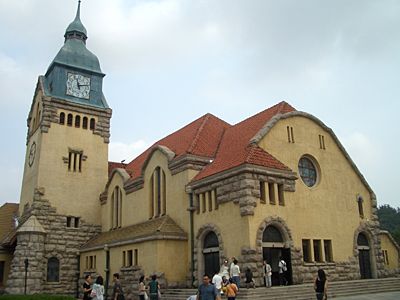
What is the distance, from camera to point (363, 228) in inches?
1069

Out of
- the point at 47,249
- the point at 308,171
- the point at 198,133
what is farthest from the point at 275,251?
the point at 47,249

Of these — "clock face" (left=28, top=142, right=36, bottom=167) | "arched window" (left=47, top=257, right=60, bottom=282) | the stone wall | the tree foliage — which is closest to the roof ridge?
the stone wall

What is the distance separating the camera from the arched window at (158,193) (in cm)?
2767

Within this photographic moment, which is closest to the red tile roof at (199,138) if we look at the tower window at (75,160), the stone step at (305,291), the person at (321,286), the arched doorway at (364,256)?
the tower window at (75,160)

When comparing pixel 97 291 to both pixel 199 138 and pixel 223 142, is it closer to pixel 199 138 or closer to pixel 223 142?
pixel 199 138

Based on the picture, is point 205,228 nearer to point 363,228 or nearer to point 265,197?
point 265,197

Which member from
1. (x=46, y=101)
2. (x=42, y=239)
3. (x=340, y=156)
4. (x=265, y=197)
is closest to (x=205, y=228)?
(x=265, y=197)

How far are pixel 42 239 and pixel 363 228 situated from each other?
21.8 meters

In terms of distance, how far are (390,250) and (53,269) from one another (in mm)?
25207

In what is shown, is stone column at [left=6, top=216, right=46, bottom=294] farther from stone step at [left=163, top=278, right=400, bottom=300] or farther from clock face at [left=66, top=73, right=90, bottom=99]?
stone step at [left=163, top=278, right=400, bottom=300]

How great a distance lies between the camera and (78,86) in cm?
3675

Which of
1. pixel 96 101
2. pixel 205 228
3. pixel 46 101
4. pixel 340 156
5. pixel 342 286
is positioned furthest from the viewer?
pixel 96 101

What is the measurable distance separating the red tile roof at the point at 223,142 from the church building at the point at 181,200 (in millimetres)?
108

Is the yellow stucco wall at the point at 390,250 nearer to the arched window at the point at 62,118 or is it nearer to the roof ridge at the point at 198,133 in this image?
the roof ridge at the point at 198,133
